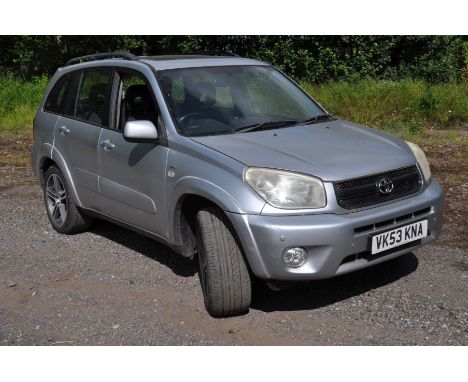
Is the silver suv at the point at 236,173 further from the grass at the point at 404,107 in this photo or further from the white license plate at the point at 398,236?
the grass at the point at 404,107

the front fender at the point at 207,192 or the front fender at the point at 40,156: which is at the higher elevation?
the front fender at the point at 207,192

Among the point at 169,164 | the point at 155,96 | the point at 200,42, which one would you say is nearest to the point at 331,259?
the point at 169,164

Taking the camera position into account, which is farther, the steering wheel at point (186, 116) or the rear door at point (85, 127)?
the rear door at point (85, 127)

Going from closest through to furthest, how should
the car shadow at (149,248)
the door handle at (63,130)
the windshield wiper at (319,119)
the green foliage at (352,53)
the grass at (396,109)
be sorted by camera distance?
the windshield wiper at (319,119) < the car shadow at (149,248) < the door handle at (63,130) < the grass at (396,109) < the green foliage at (352,53)

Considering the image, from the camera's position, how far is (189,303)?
191 inches

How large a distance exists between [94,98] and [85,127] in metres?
0.27

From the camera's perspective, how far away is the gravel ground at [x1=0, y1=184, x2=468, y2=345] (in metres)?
4.29

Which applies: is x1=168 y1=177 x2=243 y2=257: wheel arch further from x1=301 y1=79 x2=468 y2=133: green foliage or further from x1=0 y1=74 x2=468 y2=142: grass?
x1=301 y1=79 x2=468 y2=133: green foliage

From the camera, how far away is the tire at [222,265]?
4332mm

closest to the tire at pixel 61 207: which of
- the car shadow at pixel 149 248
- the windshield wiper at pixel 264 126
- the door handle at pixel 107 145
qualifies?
the car shadow at pixel 149 248

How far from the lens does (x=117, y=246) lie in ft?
20.6

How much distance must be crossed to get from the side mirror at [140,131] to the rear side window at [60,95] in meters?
1.82

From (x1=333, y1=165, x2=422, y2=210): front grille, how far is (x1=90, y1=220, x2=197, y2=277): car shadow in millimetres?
1727

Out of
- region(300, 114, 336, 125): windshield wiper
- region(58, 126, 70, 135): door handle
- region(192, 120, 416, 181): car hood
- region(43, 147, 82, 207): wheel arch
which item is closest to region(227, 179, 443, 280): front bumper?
region(192, 120, 416, 181): car hood
